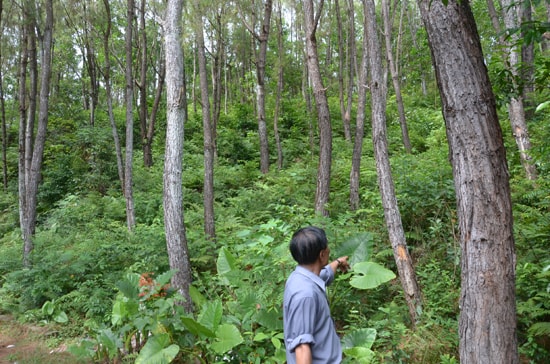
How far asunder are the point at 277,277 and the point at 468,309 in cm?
275

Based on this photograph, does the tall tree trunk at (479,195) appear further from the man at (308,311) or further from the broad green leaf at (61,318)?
the broad green leaf at (61,318)

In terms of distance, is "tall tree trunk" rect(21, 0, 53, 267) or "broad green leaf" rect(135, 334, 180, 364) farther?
"tall tree trunk" rect(21, 0, 53, 267)

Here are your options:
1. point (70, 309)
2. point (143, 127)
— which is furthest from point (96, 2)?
point (70, 309)

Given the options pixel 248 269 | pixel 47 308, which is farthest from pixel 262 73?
pixel 47 308

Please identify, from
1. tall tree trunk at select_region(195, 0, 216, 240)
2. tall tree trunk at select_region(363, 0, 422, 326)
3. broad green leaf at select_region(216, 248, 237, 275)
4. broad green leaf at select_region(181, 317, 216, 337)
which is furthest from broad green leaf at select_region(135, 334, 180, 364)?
tall tree trunk at select_region(195, 0, 216, 240)

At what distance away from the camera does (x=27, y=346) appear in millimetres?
6531

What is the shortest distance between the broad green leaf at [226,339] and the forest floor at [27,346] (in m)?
2.94

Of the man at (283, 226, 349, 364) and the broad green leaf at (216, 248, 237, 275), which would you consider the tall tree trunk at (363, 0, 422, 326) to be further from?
the man at (283, 226, 349, 364)

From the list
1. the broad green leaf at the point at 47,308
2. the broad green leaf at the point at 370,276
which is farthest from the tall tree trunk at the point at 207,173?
the broad green leaf at the point at 370,276

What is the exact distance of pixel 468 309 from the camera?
9.52ft

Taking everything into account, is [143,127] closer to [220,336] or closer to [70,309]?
[70,309]

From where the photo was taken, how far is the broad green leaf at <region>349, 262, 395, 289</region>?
4359mm

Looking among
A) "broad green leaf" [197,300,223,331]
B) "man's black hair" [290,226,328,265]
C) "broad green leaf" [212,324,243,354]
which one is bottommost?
"broad green leaf" [212,324,243,354]

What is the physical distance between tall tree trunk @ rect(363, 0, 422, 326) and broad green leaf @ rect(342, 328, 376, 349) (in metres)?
1.29
